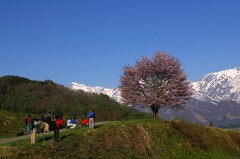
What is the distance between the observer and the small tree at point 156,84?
5262cm

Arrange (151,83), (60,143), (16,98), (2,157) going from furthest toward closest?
(16,98) → (151,83) → (60,143) → (2,157)

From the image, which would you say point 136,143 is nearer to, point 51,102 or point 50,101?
point 51,102

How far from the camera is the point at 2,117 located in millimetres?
49812

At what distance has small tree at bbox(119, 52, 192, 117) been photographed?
52625mm

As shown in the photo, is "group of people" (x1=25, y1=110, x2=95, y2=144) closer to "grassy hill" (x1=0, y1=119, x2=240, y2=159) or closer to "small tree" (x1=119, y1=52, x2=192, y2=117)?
"grassy hill" (x1=0, y1=119, x2=240, y2=159)

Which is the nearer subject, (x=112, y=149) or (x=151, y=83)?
(x=112, y=149)

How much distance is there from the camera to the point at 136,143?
1382 inches

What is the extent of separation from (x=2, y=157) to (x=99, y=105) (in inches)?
2352

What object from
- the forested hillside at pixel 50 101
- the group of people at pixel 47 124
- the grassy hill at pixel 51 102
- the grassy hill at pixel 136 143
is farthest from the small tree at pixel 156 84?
the forested hillside at pixel 50 101

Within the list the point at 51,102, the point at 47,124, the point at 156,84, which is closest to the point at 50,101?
the point at 51,102

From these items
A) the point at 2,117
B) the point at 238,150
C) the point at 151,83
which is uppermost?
the point at 151,83

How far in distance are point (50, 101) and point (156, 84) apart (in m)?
34.2

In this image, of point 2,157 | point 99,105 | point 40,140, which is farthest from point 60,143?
point 99,105

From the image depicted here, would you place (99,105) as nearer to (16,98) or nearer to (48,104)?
(48,104)
